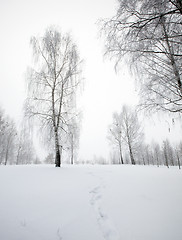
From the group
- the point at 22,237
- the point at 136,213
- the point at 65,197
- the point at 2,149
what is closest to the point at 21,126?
the point at 65,197

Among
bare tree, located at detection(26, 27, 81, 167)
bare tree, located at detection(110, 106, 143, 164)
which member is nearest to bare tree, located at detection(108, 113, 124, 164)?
bare tree, located at detection(110, 106, 143, 164)

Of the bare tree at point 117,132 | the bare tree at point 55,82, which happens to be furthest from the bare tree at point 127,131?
the bare tree at point 55,82

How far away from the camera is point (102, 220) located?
2.06 meters

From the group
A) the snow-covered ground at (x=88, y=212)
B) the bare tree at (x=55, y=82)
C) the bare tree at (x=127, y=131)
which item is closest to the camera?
the snow-covered ground at (x=88, y=212)

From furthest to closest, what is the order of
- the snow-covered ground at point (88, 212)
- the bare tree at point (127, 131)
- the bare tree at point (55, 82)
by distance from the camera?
the bare tree at point (127, 131) → the bare tree at point (55, 82) → the snow-covered ground at point (88, 212)

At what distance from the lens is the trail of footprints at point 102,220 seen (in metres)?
1.75

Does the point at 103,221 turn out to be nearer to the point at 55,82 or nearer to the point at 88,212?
the point at 88,212

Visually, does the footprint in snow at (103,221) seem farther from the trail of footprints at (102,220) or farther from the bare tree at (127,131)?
the bare tree at (127,131)

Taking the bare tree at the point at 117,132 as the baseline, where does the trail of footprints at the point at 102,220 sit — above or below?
below

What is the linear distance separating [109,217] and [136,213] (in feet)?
1.80

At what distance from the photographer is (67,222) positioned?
1922 millimetres

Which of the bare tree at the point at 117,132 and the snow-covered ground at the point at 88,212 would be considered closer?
the snow-covered ground at the point at 88,212

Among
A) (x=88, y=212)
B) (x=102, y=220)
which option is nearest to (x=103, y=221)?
(x=102, y=220)

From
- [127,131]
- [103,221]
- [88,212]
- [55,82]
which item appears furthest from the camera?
[127,131]
